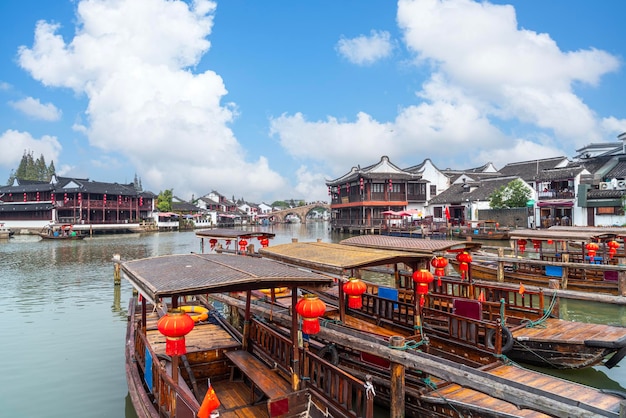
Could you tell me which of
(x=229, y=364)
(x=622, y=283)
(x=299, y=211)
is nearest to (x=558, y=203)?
(x=622, y=283)

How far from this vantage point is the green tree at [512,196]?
40.6m

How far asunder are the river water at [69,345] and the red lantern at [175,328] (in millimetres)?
4219

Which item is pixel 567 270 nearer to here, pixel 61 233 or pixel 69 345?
pixel 69 345

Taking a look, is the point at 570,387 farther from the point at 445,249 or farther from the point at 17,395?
the point at 17,395

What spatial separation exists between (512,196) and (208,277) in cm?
4218

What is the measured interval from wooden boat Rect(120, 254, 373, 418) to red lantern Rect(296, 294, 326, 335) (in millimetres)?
262

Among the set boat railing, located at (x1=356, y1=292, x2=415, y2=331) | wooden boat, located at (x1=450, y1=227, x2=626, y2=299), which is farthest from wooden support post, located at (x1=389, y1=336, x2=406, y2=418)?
wooden boat, located at (x1=450, y1=227, x2=626, y2=299)

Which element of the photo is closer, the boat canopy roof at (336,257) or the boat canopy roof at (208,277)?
the boat canopy roof at (208,277)

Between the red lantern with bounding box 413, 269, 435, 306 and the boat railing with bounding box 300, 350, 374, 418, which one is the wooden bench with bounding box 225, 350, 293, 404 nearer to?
the boat railing with bounding box 300, 350, 374, 418

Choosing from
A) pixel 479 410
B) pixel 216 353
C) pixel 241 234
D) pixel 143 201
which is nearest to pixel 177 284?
pixel 216 353

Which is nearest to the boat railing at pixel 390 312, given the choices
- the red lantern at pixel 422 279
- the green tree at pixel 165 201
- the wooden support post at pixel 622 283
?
the red lantern at pixel 422 279

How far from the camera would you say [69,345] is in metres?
11.4

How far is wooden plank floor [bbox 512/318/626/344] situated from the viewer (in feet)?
27.2

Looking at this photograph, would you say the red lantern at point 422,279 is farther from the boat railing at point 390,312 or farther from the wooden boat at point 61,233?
the wooden boat at point 61,233
